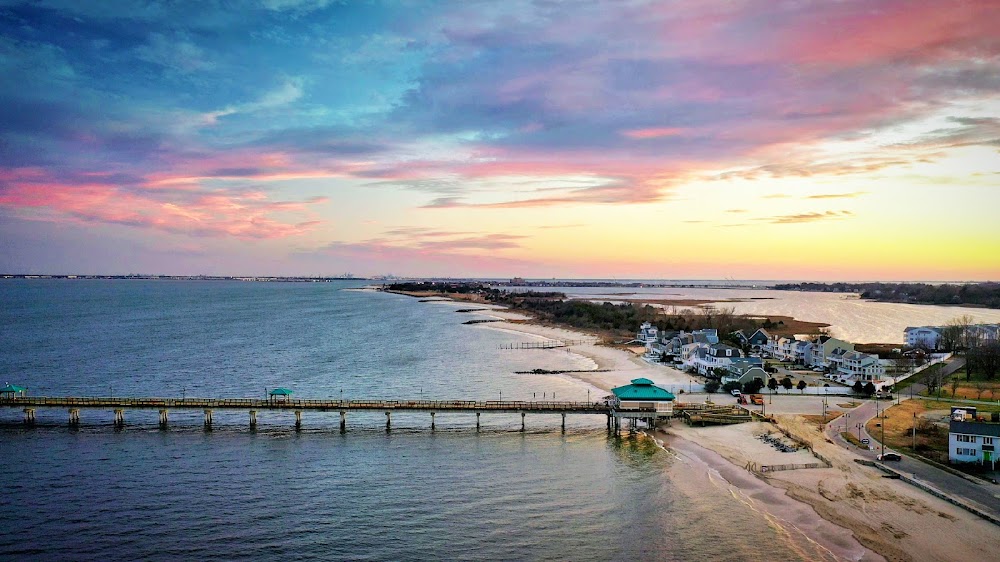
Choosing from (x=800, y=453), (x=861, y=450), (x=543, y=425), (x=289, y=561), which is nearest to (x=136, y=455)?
(x=289, y=561)

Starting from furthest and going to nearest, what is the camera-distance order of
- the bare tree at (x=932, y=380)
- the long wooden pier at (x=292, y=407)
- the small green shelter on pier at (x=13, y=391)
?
1. the bare tree at (x=932, y=380)
2. the small green shelter on pier at (x=13, y=391)
3. the long wooden pier at (x=292, y=407)

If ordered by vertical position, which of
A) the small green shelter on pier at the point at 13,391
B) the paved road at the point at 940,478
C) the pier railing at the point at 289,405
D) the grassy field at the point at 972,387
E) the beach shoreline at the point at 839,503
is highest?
the small green shelter on pier at the point at 13,391

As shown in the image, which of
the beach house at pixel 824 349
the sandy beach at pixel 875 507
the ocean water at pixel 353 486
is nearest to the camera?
Answer: the sandy beach at pixel 875 507

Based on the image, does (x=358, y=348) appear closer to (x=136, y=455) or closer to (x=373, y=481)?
(x=136, y=455)

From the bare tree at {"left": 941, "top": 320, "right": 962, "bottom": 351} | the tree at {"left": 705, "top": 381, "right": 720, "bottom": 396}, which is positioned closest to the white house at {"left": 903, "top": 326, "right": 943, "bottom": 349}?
the bare tree at {"left": 941, "top": 320, "right": 962, "bottom": 351}

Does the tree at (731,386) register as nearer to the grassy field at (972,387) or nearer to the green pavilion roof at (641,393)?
the green pavilion roof at (641,393)

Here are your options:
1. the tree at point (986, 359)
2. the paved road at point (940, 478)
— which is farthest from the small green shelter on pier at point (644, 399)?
the tree at point (986, 359)
